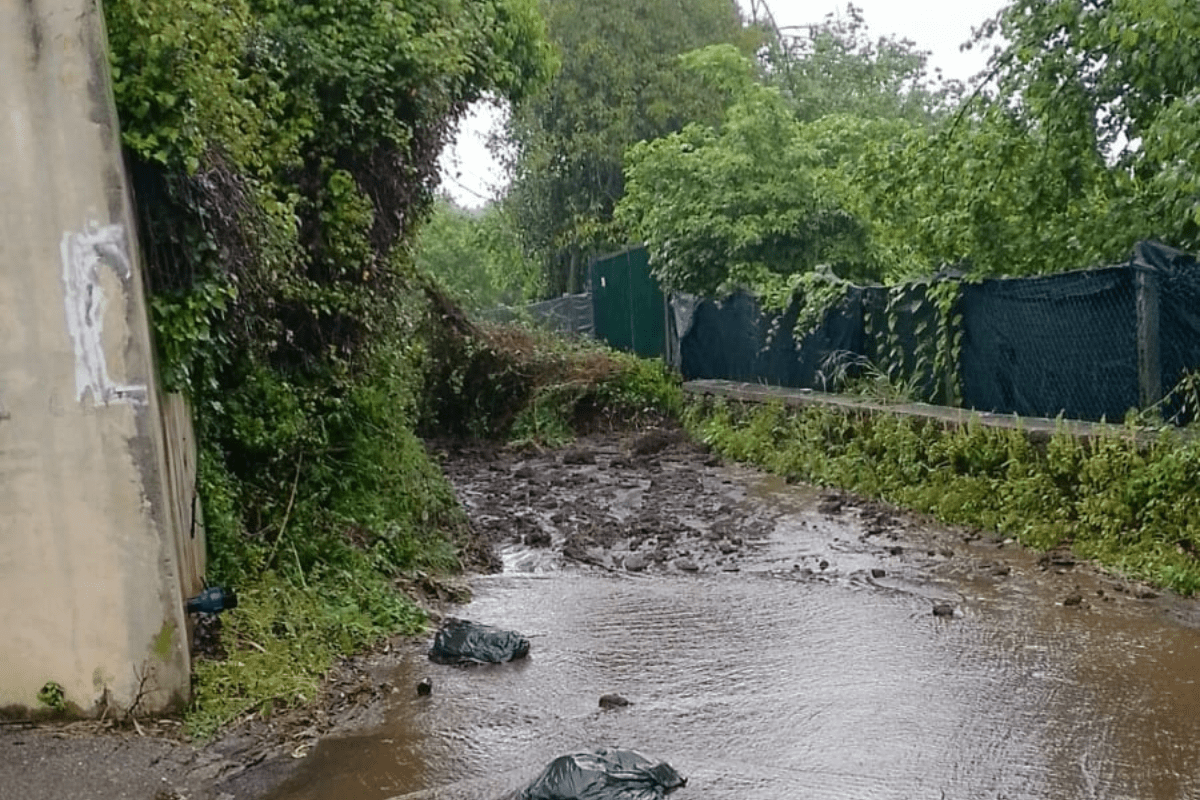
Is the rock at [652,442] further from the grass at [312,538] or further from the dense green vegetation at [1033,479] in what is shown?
the grass at [312,538]

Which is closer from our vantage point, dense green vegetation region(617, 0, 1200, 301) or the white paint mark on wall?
the white paint mark on wall

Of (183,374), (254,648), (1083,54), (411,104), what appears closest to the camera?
(183,374)

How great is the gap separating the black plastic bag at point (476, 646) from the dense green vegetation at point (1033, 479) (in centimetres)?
392

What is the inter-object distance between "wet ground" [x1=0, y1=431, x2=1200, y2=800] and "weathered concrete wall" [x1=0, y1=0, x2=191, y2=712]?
420mm

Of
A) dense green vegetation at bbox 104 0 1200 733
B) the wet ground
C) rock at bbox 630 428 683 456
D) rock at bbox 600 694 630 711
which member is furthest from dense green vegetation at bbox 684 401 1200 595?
rock at bbox 600 694 630 711

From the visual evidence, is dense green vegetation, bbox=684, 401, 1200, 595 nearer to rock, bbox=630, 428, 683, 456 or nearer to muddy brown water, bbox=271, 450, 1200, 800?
muddy brown water, bbox=271, 450, 1200, 800

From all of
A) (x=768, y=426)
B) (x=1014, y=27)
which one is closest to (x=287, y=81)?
(x=1014, y=27)

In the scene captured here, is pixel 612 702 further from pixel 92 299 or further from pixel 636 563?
pixel 636 563

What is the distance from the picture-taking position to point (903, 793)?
14.7 feet

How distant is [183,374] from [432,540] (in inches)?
138

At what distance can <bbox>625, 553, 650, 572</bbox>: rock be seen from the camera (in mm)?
8812

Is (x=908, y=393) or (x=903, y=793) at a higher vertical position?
(x=908, y=393)

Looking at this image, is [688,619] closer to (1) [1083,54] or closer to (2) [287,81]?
(2) [287,81]

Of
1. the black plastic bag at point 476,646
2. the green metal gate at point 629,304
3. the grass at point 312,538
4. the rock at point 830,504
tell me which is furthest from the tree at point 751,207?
the black plastic bag at point 476,646
